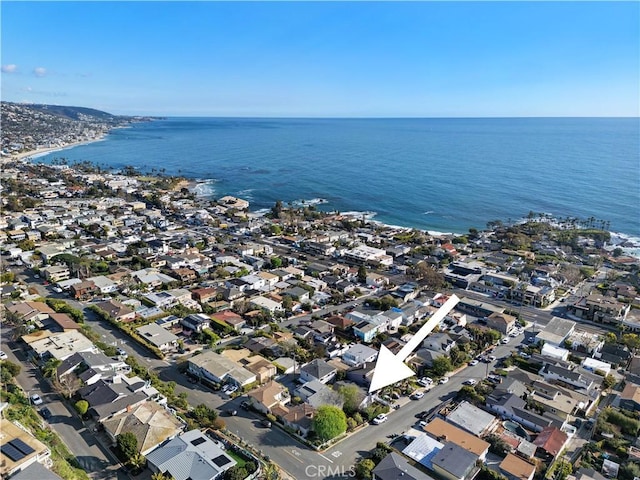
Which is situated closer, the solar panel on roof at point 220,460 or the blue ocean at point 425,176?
the solar panel on roof at point 220,460

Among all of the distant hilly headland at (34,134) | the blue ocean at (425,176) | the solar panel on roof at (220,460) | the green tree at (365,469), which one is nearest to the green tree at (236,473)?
the solar panel on roof at (220,460)

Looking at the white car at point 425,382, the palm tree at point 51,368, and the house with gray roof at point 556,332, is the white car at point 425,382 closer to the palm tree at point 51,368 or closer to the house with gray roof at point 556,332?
the house with gray roof at point 556,332

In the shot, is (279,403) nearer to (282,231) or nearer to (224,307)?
(224,307)

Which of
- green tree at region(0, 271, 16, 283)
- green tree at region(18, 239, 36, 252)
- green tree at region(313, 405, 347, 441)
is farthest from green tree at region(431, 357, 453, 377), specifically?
green tree at region(18, 239, 36, 252)

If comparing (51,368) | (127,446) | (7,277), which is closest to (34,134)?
(7,277)

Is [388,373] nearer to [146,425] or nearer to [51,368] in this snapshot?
[146,425]

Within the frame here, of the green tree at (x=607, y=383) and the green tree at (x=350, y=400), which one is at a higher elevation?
the green tree at (x=350, y=400)
